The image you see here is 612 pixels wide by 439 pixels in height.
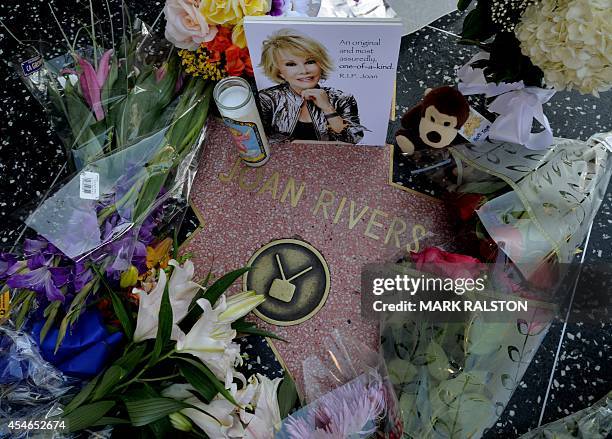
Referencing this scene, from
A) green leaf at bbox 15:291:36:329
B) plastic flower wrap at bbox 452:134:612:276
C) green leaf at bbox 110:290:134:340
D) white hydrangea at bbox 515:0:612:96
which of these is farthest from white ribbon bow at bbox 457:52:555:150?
green leaf at bbox 15:291:36:329

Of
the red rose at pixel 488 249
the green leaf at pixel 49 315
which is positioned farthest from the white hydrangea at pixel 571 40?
the green leaf at pixel 49 315

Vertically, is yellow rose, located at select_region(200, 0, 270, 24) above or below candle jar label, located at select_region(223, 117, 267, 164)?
above

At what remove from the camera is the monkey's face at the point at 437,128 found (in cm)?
92

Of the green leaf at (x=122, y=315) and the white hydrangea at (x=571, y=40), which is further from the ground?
the white hydrangea at (x=571, y=40)

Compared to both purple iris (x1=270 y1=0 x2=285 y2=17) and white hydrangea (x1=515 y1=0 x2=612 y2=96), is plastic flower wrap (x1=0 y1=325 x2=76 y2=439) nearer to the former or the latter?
purple iris (x1=270 y1=0 x2=285 y2=17)

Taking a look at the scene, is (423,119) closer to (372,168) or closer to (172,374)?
(372,168)

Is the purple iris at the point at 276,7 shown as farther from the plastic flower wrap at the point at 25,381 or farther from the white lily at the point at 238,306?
the plastic flower wrap at the point at 25,381

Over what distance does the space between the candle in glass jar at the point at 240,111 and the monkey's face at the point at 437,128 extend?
0.28 m

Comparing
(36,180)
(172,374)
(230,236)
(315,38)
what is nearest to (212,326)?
(172,374)

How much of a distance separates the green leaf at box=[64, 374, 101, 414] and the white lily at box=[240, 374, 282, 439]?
0.20 m

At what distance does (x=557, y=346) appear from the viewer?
35.6 inches

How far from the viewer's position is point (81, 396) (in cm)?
70

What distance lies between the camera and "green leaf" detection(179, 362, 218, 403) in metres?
0.70

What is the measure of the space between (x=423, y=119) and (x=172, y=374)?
0.58 meters
